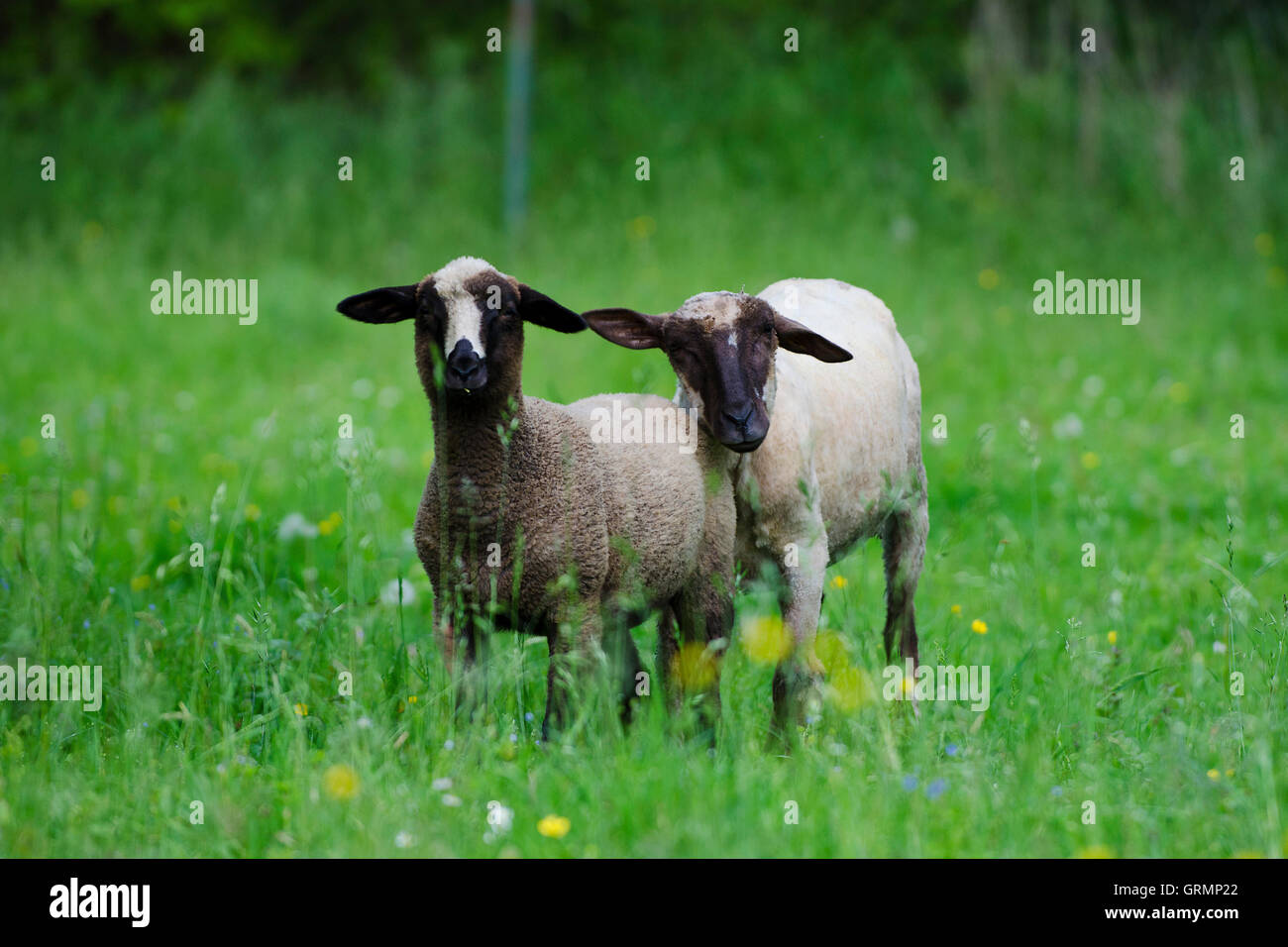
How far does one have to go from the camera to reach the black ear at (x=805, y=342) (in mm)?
4363

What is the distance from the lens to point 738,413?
3908mm

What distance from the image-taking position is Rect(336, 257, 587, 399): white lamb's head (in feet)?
12.4

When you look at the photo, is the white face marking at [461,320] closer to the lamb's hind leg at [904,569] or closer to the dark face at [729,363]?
the dark face at [729,363]

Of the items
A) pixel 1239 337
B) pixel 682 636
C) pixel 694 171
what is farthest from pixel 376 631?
pixel 694 171

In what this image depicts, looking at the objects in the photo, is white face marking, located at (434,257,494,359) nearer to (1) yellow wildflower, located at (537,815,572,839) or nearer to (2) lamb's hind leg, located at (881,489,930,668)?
(1) yellow wildflower, located at (537,815,572,839)

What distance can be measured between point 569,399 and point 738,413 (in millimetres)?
4567

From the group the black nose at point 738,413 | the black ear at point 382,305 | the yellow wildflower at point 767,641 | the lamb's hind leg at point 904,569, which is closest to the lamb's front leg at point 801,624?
the yellow wildflower at point 767,641

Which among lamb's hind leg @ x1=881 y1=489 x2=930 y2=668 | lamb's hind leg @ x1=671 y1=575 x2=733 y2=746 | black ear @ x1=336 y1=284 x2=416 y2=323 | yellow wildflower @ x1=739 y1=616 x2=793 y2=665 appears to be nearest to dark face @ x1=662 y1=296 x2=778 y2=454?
lamb's hind leg @ x1=671 y1=575 x2=733 y2=746

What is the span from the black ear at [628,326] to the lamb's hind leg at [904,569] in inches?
50.1

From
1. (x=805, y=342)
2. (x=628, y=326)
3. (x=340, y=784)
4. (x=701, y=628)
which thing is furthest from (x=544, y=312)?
(x=340, y=784)

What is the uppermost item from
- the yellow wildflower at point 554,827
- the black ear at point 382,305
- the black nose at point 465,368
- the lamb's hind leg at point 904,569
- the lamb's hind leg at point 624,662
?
the black ear at point 382,305

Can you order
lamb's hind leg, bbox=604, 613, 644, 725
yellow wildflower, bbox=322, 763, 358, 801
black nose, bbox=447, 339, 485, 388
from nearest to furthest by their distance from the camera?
yellow wildflower, bbox=322, 763, 358, 801 < black nose, bbox=447, 339, 485, 388 < lamb's hind leg, bbox=604, 613, 644, 725

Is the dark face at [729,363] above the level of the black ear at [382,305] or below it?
below
